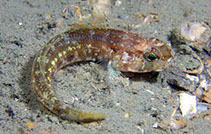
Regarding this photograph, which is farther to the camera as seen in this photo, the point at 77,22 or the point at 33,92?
the point at 77,22

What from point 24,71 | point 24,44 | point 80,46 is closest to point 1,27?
point 24,44

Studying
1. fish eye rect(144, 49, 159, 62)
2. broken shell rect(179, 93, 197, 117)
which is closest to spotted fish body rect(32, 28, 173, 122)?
fish eye rect(144, 49, 159, 62)

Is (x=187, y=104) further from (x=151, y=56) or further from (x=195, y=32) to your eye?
(x=195, y=32)

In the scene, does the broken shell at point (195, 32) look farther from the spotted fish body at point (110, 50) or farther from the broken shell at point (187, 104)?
→ the broken shell at point (187, 104)

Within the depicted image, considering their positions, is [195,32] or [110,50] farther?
[195,32]

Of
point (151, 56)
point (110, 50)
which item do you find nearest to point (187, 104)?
point (151, 56)

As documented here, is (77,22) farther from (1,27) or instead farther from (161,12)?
(161,12)
